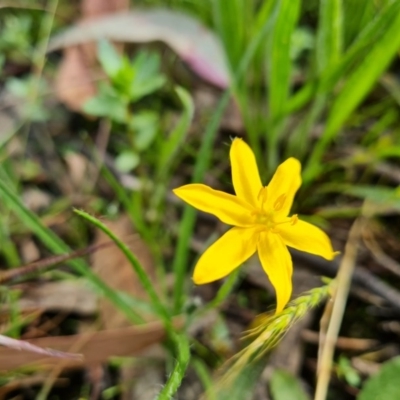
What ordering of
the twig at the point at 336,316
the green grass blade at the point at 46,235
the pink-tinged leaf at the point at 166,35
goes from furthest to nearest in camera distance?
the pink-tinged leaf at the point at 166,35
the twig at the point at 336,316
the green grass blade at the point at 46,235

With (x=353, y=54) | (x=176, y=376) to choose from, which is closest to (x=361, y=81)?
(x=353, y=54)

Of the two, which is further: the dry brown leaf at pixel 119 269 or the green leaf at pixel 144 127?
the green leaf at pixel 144 127

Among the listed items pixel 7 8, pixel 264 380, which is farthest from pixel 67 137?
pixel 264 380

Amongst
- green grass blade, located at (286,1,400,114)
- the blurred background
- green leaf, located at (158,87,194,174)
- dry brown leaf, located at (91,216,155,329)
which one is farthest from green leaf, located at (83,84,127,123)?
green grass blade, located at (286,1,400,114)

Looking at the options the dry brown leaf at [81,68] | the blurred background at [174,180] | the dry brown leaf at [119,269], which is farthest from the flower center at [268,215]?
the dry brown leaf at [81,68]

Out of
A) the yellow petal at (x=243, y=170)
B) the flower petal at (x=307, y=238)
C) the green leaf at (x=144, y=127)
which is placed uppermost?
the yellow petal at (x=243, y=170)

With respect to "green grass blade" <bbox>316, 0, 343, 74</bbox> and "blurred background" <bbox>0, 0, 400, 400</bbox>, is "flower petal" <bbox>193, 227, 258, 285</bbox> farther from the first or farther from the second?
"green grass blade" <bbox>316, 0, 343, 74</bbox>

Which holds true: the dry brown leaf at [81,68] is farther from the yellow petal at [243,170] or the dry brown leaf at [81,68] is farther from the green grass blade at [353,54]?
the yellow petal at [243,170]

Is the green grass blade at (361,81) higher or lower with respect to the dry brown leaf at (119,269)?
higher

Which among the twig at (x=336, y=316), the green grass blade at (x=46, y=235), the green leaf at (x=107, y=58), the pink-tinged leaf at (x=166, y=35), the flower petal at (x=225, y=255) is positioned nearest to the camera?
the flower petal at (x=225, y=255)
